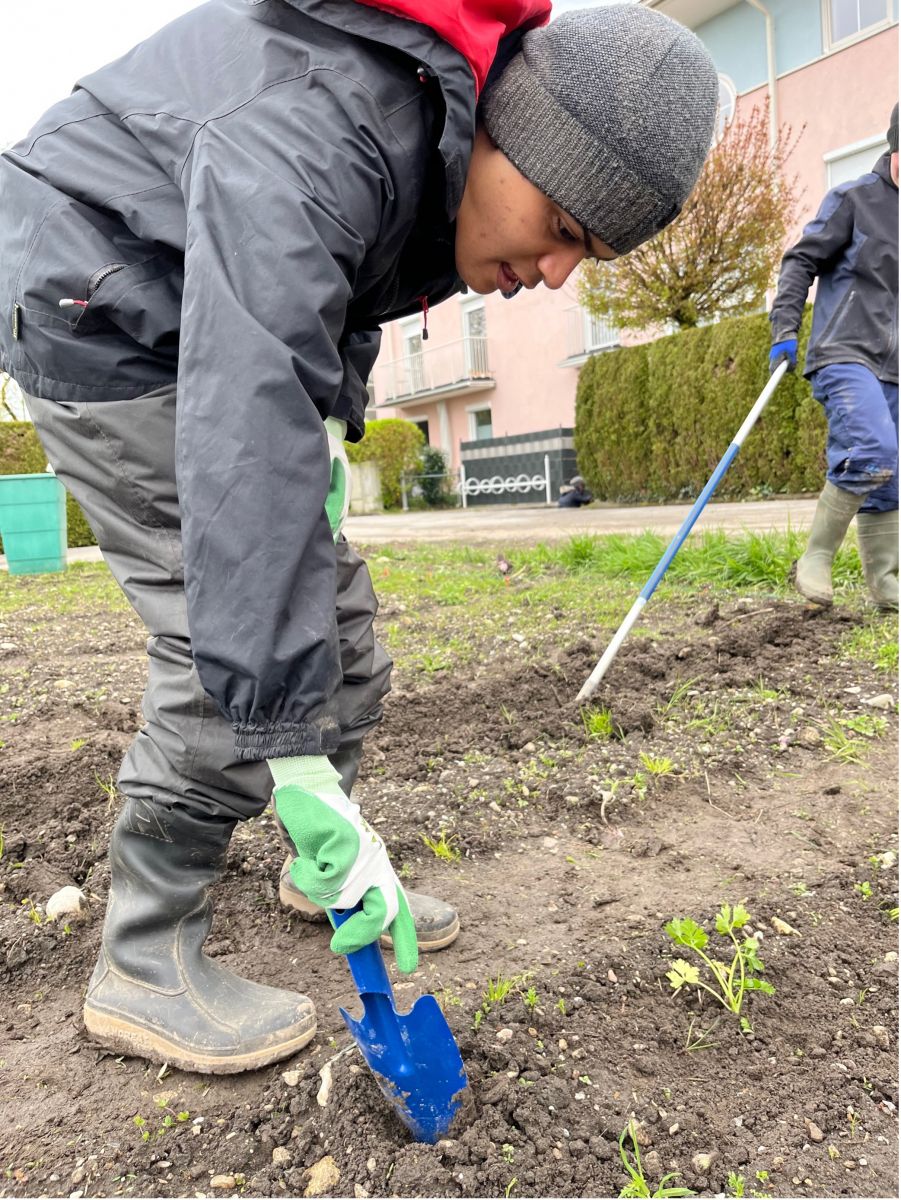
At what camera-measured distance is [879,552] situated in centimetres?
383

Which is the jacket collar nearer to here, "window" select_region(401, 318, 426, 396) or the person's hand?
the person's hand

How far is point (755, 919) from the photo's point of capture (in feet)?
5.54

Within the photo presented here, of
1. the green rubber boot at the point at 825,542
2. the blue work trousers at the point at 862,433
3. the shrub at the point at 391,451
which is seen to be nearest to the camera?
the blue work trousers at the point at 862,433

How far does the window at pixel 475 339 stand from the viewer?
20.7 m

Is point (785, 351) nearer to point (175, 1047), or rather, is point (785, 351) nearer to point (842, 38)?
point (175, 1047)

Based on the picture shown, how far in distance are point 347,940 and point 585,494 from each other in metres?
12.3

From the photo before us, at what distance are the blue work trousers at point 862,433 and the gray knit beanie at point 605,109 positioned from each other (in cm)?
256

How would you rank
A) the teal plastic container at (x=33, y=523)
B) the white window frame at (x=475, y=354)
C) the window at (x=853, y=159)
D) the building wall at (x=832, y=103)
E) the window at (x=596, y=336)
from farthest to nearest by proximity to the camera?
the white window frame at (x=475, y=354) → the window at (x=596, y=336) → the window at (x=853, y=159) → the building wall at (x=832, y=103) → the teal plastic container at (x=33, y=523)

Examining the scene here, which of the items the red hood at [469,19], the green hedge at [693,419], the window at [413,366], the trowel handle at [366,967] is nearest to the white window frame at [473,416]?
the window at [413,366]

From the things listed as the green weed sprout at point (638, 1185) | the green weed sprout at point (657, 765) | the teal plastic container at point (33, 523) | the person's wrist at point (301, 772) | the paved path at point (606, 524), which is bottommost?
the green weed sprout at point (638, 1185)

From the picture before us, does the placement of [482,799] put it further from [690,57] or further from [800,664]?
[690,57]

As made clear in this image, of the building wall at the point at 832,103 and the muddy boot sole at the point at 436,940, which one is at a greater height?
the building wall at the point at 832,103

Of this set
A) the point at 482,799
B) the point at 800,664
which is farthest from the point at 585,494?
the point at 482,799

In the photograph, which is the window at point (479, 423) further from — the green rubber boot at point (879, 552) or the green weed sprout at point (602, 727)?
the green weed sprout at point (602, 727)
